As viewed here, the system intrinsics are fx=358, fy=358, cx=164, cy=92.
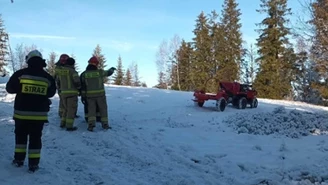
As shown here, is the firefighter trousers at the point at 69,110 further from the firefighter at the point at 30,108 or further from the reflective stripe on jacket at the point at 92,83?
the firefighter at the point at 30,108

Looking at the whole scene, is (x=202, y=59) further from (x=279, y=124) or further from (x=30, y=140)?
Result: (x=30, y=140)

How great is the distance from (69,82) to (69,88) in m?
0.15

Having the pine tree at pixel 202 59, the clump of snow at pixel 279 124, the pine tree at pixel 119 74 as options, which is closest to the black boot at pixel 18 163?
the clump of snow at pixel 279 124

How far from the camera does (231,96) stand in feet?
51.9

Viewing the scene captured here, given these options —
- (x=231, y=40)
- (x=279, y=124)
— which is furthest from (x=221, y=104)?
(x=231, y=40)

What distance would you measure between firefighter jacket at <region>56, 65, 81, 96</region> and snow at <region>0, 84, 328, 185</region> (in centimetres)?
97

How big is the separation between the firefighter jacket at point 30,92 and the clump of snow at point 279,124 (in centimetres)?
634

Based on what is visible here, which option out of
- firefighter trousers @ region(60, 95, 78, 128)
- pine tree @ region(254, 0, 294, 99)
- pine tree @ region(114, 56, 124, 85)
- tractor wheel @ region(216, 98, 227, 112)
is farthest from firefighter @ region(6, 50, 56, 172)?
pine tree @ region(114, 56, 124, 85)

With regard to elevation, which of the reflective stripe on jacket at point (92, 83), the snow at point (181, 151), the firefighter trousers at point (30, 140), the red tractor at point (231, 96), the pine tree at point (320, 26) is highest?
the pine tree at point (320, 26)

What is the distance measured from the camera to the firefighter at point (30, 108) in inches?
233

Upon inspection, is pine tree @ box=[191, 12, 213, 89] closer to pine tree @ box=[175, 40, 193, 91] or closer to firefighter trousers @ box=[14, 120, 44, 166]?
pine tree @ box=[175, 40, 193, 91]

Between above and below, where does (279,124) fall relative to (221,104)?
below

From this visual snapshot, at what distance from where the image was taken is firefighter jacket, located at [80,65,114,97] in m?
9.27

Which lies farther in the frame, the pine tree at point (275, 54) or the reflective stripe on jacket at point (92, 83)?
the pine tree at point (275, 54)
